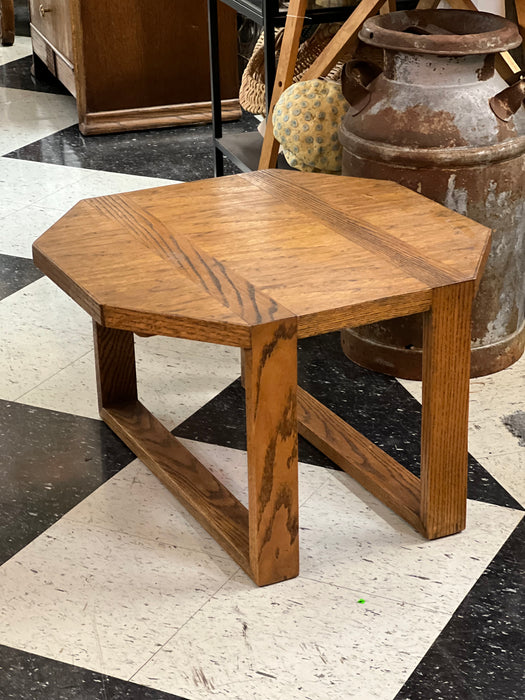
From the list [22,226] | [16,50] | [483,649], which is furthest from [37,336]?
[16,50]

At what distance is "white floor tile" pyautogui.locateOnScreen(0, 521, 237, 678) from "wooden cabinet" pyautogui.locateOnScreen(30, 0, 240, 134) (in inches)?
87.0

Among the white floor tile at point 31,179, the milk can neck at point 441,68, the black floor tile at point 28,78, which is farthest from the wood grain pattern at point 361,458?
the black floor tile at point 28,78

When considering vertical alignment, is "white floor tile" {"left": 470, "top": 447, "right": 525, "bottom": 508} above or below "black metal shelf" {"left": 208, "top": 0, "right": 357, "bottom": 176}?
below

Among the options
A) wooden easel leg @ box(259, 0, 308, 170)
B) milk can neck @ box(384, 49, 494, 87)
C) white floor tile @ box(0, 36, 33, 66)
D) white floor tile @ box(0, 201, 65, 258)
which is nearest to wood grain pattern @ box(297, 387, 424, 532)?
milk can neck @ box(384, 49, 494, 87)

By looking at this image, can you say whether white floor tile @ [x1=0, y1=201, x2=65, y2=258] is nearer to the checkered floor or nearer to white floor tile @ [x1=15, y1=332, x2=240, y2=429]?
the checkered floor

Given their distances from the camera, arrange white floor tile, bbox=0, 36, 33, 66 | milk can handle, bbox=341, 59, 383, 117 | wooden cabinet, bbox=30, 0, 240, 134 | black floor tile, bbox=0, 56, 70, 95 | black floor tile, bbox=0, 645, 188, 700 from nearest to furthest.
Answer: black floor tile, bbox=0, 645, 188, 700, milk can handle, bbox=341, 59, 383, 117, wooden cabinet, bbox=30, 0, 240, 134, black floor tile, bbox=0, 56, 70, 95, white floor tile, bbox=0, 36, 33, 66

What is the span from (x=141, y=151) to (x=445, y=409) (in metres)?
2.11

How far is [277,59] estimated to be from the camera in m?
2.56

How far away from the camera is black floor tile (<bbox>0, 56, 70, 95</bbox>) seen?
403 centimetres

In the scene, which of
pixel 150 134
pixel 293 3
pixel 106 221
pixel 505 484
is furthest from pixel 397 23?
pixel 150 134

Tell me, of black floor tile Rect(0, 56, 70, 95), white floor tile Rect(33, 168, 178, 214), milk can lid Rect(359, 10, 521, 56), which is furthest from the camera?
black floor tile Rect(0, 56, 70, 95)

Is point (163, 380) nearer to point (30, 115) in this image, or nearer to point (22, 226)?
point (22, 226)

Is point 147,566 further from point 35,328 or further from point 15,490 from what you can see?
point 35,328

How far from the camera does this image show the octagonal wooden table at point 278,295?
1.28 m
